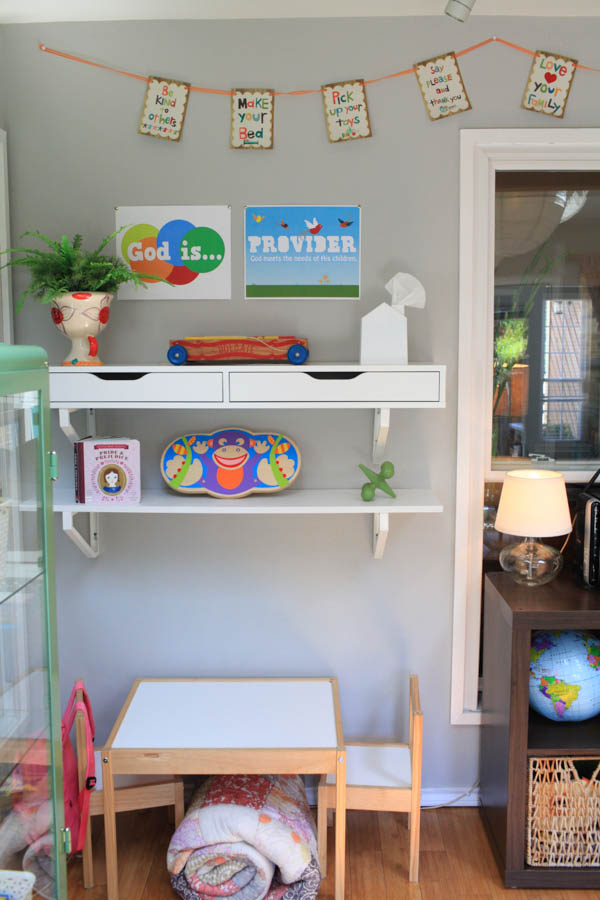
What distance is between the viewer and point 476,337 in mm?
2412

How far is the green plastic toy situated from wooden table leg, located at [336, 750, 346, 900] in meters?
0.69

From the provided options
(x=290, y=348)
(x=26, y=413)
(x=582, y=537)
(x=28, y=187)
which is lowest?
(x=582, y=537)

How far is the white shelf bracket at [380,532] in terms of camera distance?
7.38ft

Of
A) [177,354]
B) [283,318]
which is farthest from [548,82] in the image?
[177,354]

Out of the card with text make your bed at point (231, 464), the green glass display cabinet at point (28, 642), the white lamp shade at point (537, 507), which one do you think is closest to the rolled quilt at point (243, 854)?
the green glass display cabinet at point (28, 642)

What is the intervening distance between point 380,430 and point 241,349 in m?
0.45

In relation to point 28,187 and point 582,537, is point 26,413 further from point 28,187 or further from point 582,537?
point 582,537

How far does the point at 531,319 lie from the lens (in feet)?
8.06

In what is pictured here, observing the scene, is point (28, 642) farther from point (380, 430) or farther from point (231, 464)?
point (380, 430)

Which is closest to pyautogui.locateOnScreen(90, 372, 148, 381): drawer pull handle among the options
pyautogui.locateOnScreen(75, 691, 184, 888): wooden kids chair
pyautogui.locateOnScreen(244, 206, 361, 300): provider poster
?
pyautogui.locateOnScreen(244, 206, 361, 300): provider poster

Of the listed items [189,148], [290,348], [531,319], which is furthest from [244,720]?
[189,148]

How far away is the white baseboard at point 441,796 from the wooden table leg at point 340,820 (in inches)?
18.3

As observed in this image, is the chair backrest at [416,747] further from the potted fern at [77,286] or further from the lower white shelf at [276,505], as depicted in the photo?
the potted fern at [77,286]

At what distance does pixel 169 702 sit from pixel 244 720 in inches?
10.0
